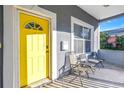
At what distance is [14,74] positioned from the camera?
279 centimetres

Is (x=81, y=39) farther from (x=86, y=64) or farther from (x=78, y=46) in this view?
(x=86, y=64)

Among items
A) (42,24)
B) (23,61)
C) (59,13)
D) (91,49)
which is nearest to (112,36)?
(91,49)

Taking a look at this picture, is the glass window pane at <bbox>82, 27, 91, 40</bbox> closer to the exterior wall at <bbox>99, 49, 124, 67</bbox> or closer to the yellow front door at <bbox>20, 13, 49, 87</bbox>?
the exterior wall at <bbox>99, 49, 124, 67</bbox>

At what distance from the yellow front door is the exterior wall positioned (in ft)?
14.6

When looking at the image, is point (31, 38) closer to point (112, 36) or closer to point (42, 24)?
point (42, 24)

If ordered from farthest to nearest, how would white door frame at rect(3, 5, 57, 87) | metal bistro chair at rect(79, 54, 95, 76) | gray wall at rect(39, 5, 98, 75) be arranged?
metal bistro chair at rect(79, 54, 95, 76)
gray wall at rect(39, 5, 98, 75)
white door frame at rect(3, 5, 57, 87)

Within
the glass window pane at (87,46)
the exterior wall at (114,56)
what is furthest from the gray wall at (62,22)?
the exterior wall at (114,56)

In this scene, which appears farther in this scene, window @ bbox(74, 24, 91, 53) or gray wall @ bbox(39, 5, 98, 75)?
window @ bbox(74, 24, 91, 53)

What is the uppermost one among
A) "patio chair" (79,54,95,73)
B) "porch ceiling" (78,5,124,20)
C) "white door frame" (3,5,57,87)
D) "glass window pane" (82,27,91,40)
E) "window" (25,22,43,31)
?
"porch ceiling" (78,5,124,20)

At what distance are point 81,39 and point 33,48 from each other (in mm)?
3164

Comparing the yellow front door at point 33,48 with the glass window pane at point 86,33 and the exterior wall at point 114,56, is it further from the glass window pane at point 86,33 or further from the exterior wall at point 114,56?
the exterior wall at point 114,56

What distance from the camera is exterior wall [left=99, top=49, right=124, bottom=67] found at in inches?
272

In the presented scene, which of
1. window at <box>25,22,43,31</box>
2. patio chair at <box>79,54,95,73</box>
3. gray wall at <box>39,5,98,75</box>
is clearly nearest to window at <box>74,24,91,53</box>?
patio chair at <box>79,54,95,73</box>

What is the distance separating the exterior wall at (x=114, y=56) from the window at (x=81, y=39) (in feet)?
4.31
